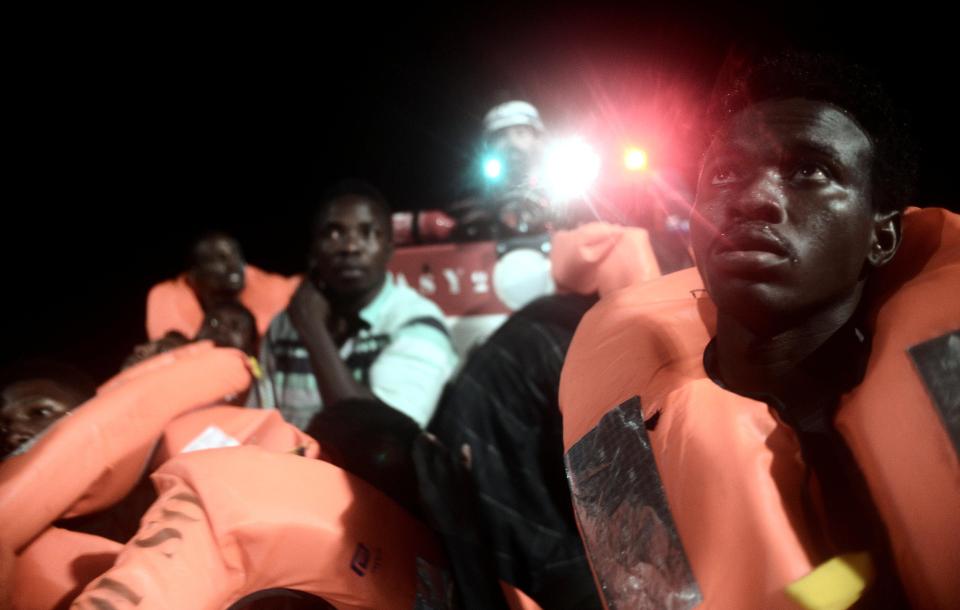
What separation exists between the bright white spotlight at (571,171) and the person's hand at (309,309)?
0.95 meters

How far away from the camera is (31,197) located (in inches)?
187

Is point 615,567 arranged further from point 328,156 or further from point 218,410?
point 328,156

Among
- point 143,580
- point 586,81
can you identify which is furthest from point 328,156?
point 143,580

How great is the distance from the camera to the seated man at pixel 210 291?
271cm

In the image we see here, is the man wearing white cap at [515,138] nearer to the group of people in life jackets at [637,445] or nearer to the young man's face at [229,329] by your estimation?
the group of people in life jackets at [637,445]

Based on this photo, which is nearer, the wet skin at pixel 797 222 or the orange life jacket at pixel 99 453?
the wet skin at pixel 797 222

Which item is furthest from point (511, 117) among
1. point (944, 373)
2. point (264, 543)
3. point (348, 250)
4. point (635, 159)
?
point (944, 373)

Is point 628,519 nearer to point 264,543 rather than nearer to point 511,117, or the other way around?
point 264,543

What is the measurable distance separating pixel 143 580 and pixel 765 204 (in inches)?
38.4

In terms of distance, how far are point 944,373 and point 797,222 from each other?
224mm

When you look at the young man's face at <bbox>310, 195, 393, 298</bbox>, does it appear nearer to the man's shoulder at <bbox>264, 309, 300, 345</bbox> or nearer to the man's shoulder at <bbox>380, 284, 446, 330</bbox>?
the man's shoulder at <bbox>380, 284, 446, 330</bbox>

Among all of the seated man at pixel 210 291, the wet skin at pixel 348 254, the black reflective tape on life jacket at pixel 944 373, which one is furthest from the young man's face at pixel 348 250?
the black reflective tape on life jacket at pixel 944 373

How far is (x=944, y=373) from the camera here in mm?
597

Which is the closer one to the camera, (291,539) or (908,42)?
(291,539)
